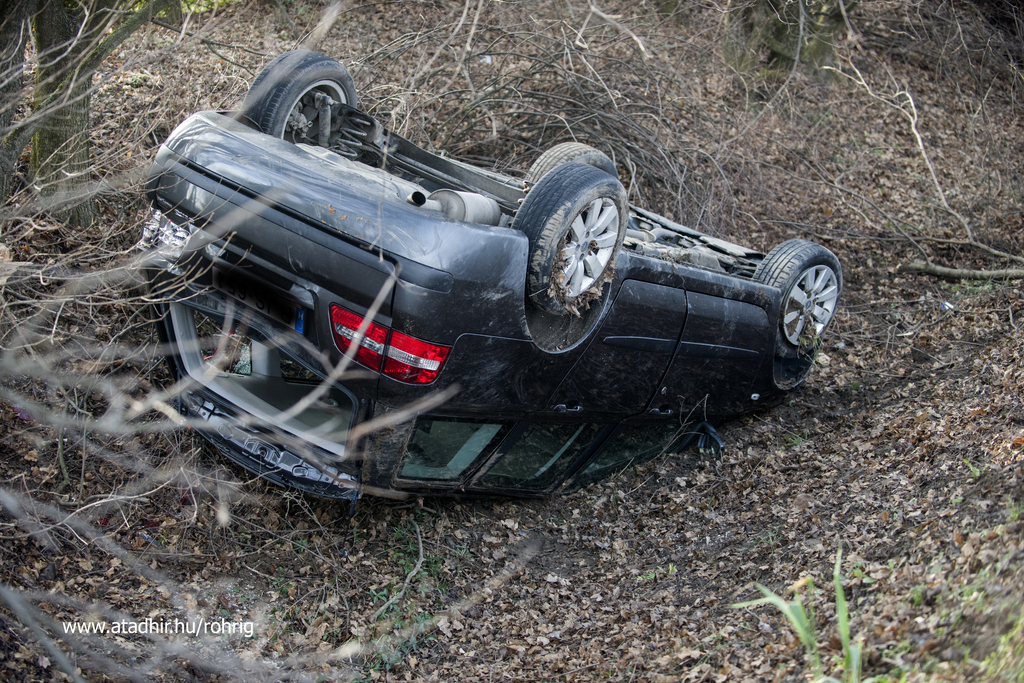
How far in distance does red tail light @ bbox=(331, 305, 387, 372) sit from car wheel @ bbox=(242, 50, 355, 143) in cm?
202

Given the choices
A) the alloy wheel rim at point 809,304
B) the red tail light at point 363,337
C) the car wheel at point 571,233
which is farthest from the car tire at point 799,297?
the red tail light at point 363,337

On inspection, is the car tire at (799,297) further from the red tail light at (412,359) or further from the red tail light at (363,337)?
the red tail light at (363,337)

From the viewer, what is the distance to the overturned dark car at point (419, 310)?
3.18 meters

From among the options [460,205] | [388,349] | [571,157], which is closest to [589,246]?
[460,205]

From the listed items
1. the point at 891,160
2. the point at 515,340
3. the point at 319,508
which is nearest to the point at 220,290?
the point at 515,340

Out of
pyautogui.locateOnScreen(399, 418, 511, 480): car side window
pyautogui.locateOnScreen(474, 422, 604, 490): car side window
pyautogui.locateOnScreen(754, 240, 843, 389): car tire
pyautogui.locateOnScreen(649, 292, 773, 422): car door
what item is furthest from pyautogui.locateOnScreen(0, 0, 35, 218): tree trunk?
pyautogui.locateOnScreen(754, 240, 843, 389): car tire

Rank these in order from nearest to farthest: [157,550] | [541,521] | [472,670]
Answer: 1. [472,670]
2. [157,550]
3. [541,521]

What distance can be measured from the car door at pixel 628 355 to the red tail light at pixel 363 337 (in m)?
1.11

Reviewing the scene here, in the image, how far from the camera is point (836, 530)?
413 cm

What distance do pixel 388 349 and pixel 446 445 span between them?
0.85 metres

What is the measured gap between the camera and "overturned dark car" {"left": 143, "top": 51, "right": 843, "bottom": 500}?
3176mm

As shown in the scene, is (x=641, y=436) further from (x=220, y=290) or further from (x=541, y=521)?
(x=220, y=290)

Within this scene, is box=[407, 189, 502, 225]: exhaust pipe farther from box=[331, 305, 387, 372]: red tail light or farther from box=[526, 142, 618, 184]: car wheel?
box=[526, 142, 618, 184]: car wheel

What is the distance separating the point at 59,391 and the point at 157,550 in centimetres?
119
